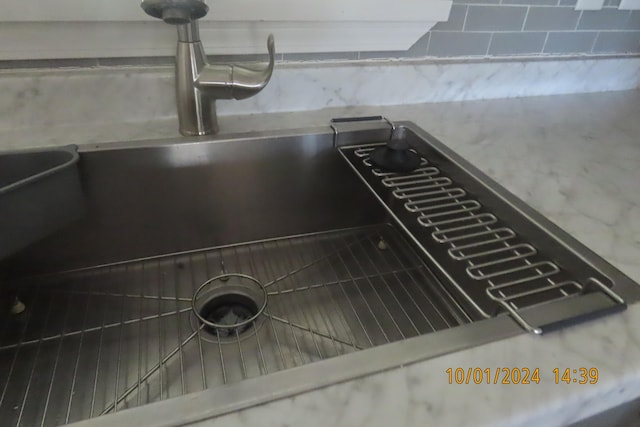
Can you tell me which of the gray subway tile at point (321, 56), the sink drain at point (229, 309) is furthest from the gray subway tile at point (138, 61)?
the sink drain at point (229, 309)

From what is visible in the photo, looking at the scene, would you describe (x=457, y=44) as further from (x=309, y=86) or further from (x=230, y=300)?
(x=230, y=300)

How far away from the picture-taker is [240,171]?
2.68 ft

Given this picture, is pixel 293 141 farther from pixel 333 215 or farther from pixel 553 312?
pixel 553 312

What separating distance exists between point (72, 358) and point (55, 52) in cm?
53

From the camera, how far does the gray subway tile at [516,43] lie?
42.0 inches

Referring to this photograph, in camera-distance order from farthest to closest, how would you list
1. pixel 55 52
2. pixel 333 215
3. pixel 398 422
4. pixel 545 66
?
pixel 545 66, pixel 333 215, pixel 55 52, pixel 398 422

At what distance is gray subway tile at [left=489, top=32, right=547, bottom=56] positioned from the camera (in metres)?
1.07

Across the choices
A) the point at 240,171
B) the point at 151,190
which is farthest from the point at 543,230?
the point at 151,190

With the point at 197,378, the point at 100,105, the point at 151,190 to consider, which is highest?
the point at 100,105

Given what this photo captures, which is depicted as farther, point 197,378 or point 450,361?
point 197,378

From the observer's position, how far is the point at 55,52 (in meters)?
0.76

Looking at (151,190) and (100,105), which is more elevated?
(100,105)

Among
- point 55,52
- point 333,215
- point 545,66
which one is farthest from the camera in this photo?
point 545,66
